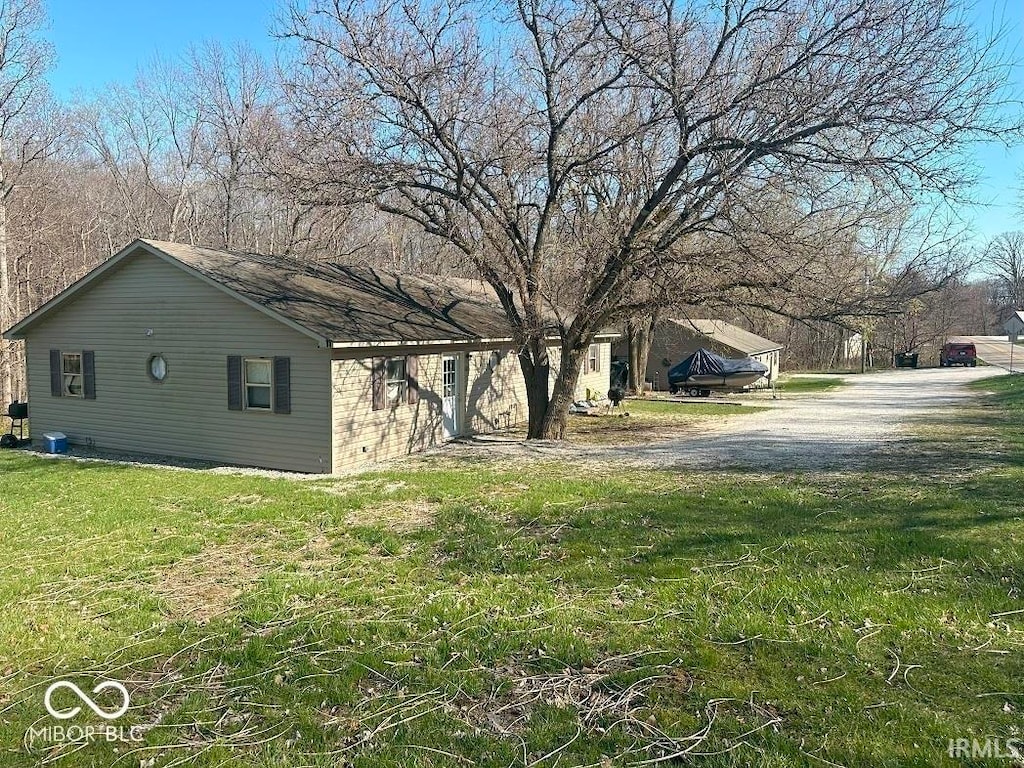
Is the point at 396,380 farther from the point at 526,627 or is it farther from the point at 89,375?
the point at 526,627

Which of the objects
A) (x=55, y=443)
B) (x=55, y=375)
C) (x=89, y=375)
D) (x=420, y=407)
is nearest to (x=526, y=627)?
(x=420, y=407)

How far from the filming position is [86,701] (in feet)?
14.1

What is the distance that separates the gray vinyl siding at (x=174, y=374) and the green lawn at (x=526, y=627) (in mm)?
3522

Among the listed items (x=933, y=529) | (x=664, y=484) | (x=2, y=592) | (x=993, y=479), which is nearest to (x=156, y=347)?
(x=2, y=592)

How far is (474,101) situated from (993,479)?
1097cm

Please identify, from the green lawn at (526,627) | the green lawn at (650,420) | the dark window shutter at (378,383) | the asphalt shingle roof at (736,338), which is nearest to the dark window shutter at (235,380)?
the dark window shutter at (378,383)

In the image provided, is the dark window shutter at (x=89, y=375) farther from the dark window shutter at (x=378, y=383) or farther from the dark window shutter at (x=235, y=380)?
the dark window shutter at (x=378, y=383)

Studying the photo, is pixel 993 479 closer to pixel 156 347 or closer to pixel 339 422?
pixel 339 422

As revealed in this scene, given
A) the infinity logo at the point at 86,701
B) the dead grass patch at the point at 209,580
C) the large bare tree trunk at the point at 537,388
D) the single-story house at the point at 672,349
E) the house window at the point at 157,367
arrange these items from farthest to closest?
the single-story house at the point at 672,349
the large bare tree trunk at the point at 537,388
the house window at the point at 157,367
the dead grass patch at the point at 209,580
the infinity logo at the point at 86,701

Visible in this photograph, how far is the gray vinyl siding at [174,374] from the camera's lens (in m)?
12.5

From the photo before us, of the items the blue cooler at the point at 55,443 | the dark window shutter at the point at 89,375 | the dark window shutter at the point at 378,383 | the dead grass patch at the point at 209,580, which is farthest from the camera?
the dark window shutter at the point at 89,375

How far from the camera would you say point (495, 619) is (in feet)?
17.8

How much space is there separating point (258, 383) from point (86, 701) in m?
9.20

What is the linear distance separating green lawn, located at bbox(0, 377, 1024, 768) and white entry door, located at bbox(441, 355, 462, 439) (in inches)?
253
